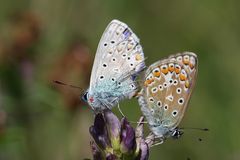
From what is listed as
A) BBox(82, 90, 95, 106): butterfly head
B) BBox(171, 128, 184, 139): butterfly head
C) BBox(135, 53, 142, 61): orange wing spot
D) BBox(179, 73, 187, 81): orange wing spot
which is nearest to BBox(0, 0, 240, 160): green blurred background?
BBox(82, 90, 95, 106): butterfly head

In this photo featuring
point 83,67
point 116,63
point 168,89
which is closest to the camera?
point 168,89

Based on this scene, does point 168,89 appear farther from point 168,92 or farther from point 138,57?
point 138,57

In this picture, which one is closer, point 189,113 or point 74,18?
point 189,113

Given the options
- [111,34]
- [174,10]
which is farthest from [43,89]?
[174,10]

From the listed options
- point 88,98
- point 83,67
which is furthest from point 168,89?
point 83,67

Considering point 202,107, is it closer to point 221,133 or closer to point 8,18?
point 221,133

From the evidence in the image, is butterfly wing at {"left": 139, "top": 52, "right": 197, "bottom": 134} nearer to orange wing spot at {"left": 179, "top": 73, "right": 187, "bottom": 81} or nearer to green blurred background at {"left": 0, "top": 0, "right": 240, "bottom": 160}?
orange wing spot at {"left": 179, "top": 73, "right": 187, "bottom": 81}
